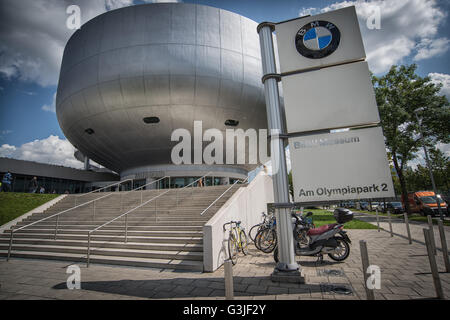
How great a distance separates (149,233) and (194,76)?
13852 mm

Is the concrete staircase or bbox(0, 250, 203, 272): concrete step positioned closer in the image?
bbox(0, 250, 203, 272): concrete step

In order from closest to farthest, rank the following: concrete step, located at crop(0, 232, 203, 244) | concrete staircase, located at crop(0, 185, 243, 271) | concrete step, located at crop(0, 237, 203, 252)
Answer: concrete staircase, located at crop(0, 185, 243, 271) < concrete step, located at crop(0, 237, 203, 252) < concrete step, located at crop(0, 232, 203, 244)

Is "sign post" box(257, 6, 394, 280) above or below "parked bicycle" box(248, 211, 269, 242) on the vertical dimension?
above

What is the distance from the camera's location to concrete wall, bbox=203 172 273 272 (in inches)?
220

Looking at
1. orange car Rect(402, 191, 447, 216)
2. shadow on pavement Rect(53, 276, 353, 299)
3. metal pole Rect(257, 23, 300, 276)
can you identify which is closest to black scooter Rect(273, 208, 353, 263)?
metal pole Rect(257, 23, 300, 276)

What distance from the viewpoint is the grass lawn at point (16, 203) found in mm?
11031

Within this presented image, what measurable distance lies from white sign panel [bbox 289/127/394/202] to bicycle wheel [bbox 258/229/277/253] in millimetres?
3275

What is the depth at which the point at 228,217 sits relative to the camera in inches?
269

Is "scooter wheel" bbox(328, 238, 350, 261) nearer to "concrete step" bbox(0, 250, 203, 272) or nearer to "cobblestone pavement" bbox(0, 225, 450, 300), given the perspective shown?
"cobblestone pavement" bbox(0, 225, 450, 300)

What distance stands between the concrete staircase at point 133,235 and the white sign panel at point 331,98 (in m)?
4.20

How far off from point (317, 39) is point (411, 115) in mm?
21059
